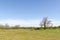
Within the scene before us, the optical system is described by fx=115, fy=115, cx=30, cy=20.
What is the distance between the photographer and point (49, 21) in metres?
61.5

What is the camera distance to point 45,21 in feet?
201

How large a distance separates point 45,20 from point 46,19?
86 centimetres

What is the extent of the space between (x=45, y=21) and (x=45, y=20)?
56 cm

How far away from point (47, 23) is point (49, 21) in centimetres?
159

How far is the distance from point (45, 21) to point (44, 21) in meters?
0.53

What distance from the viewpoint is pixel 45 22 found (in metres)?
61.2

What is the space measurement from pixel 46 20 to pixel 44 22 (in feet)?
4.92

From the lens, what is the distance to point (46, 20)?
6103cm

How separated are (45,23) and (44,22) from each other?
760mm

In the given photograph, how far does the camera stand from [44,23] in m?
60.8

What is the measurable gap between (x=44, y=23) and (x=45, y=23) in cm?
56

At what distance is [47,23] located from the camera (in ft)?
201

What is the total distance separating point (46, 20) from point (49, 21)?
1.82 meters

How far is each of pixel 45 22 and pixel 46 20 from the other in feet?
3.92
